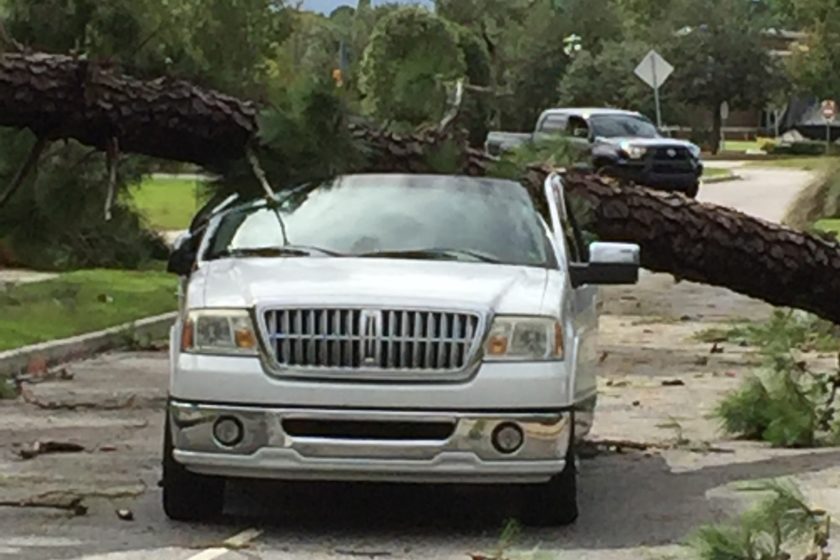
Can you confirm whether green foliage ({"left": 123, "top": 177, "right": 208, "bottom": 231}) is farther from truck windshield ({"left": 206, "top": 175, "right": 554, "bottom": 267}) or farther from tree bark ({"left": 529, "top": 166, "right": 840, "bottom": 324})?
truck windshield ({"left": 206, "top": 175, "right": 554, "bottom": 267})

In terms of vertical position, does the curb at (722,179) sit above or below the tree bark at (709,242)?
below

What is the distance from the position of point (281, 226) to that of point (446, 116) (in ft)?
6.78

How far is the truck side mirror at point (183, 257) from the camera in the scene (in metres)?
9.80

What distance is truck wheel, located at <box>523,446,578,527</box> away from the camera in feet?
28.8

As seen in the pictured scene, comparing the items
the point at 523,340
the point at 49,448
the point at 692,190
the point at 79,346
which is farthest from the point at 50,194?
the point at 692,190

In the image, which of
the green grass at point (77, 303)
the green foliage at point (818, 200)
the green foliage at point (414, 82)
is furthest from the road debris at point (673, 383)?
the green foliage at point (818, 200)

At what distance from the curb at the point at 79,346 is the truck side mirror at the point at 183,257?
4619 mm

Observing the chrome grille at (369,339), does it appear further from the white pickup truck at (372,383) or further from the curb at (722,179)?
the curb at (722,179)

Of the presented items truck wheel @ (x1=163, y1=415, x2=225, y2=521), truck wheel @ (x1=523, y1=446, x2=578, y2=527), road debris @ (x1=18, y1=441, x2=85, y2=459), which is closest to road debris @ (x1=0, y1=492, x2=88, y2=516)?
truck wheel @ (x1=163, y1=415, x2=225, y2=521)

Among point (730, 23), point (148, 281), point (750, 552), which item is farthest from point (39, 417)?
point (730, 23)

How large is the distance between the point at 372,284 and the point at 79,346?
7956mm

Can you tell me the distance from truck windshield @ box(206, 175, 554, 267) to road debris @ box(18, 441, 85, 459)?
5.86 feet

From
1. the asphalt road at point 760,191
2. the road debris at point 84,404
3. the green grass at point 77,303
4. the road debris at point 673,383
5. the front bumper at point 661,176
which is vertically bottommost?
the asphalt road at point 760,191

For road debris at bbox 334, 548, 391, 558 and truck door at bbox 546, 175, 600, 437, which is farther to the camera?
truck door at bbox 546, 175, 600, 437
